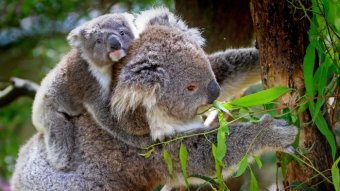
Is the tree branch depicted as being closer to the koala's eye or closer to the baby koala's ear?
the baby koala's ear

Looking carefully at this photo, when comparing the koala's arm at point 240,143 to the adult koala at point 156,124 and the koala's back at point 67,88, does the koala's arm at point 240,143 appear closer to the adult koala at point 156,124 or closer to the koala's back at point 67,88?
the adult koala at point 156,124

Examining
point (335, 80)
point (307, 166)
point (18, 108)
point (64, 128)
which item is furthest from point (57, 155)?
point (18, 108)

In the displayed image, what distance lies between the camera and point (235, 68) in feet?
10.8

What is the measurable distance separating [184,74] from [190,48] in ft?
0.50

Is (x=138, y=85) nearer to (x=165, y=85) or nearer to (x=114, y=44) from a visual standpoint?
(x=165, y=85)

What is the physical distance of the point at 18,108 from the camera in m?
5.83

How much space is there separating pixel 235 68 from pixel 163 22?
49 cm

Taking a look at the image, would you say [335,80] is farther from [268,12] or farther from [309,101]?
[268,12]

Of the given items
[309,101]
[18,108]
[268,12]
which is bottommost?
[18,108]

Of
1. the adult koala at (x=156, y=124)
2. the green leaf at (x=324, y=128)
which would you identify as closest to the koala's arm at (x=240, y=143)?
the adult koala at (x=156, y=124)

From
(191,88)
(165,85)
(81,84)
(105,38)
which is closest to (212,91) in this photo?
(191,88)

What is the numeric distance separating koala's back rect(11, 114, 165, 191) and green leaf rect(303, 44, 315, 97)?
1.07 meters

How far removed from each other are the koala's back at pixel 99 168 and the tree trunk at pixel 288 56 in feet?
2.69

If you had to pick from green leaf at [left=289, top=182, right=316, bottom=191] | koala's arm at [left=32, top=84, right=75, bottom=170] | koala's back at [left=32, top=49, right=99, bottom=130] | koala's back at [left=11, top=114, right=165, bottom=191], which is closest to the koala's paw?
green leaf at [left=289, top=182, right=316, bottom=191]
